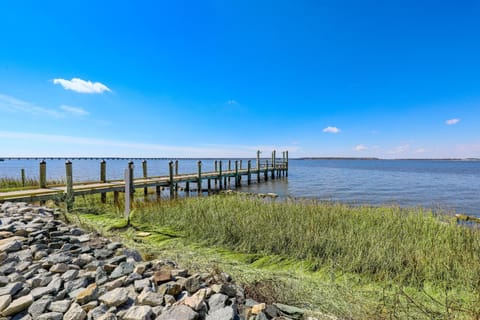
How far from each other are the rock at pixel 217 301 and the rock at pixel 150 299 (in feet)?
1.81

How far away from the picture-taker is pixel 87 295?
2.68 metres

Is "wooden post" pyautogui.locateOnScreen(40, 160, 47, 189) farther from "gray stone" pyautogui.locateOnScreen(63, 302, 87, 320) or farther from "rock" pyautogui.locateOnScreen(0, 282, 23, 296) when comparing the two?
"gray stone" pyautogui.locateOnScreen(63, 302, 87, 320)

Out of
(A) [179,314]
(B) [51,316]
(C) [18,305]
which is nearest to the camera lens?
(A) [179,314]

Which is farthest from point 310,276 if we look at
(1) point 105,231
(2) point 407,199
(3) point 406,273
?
(2) point 407,199

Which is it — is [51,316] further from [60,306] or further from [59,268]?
[59,268]

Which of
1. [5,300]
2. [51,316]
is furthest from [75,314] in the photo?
[5,300]

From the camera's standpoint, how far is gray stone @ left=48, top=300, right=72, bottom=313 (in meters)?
2.54

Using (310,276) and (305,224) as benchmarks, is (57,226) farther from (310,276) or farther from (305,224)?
(305,224)

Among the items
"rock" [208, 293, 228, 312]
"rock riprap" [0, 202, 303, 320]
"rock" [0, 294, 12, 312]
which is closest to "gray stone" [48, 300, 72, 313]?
"rock riprap" [0, 202, 303, 320]

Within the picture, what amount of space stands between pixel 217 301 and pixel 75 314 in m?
1.46

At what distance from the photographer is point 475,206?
47.1ft

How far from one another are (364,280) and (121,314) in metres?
3.82

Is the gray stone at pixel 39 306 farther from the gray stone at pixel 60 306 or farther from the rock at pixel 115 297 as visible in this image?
the rock at pixel 115 297

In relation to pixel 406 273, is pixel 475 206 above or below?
below
